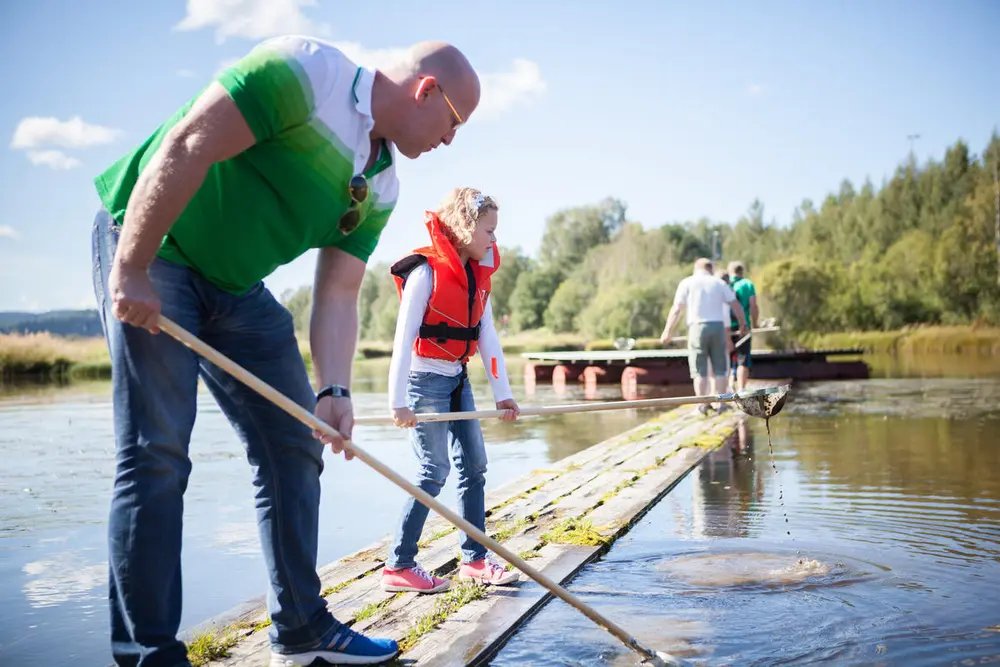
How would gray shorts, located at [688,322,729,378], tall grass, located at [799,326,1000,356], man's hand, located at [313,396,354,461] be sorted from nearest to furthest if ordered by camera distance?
man's hand, located at [313,396,354,461] → gray shorts, located at [688,322,729,378] → tall grass, located at [799,326,1000,356]

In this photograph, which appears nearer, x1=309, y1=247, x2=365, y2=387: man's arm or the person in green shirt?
x1=309, y1=247, x2=365, y2=387: man's arm

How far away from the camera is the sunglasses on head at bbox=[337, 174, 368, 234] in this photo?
286cm

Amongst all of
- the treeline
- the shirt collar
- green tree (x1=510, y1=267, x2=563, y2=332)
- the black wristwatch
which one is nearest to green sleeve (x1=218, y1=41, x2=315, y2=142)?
the shirt collar

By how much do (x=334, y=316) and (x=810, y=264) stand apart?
5088 centimetres

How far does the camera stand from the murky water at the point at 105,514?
4.34m

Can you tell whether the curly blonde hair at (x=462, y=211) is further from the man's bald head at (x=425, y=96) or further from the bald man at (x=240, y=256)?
the man's bald head at (x=425, y=96)

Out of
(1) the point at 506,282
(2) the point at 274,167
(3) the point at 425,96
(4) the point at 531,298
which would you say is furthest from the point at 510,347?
(2) the point at 274,167

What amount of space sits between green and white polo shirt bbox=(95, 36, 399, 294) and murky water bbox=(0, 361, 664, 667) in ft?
6.03

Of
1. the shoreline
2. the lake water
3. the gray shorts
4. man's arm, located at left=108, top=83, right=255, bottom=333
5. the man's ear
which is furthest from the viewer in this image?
the shoreline

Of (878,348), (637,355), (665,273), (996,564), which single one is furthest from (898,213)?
(996,564)

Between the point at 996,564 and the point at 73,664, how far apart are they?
4138 millimetres

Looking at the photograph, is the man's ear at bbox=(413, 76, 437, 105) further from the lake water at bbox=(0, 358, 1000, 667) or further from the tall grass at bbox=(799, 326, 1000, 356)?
the tall grass at bbox=(799, 326, 1000, 356)

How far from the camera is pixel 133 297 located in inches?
101

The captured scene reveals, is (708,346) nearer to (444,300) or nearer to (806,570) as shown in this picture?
(806,570)
